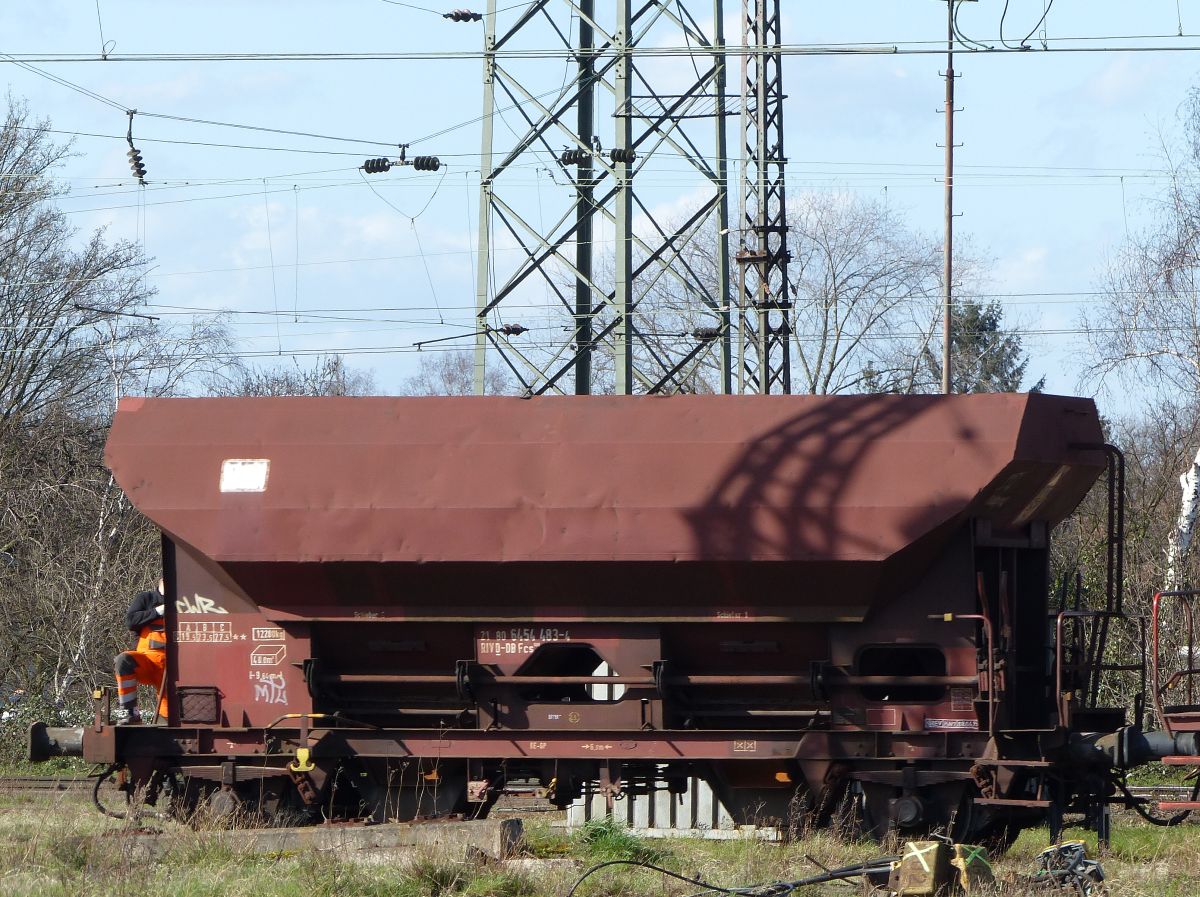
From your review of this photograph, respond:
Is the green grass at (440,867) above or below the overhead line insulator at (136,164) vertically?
below

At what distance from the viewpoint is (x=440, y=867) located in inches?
329

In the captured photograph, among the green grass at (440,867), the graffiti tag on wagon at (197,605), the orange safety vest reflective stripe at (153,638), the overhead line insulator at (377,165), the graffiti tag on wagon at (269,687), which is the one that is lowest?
the green grass at (440,867)

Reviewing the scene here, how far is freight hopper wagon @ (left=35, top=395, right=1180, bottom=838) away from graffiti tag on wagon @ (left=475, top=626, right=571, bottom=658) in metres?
0.02

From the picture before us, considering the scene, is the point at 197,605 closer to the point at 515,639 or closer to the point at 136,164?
the point at 515,639

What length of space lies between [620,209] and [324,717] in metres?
8.47

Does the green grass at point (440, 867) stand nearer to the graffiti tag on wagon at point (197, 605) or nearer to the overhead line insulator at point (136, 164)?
the graffiti tag on wagon at point (197, 605)

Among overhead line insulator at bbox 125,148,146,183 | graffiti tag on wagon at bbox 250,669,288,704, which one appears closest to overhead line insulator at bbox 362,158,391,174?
overhead line insulator at bbox 125,148,146,183

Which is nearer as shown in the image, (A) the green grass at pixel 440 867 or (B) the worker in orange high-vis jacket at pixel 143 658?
(A) the green grass at pixel 440 867

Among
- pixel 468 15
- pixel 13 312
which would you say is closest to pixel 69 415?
pixel 13 312

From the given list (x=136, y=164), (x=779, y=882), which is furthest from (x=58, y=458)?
(x=779, y=882)

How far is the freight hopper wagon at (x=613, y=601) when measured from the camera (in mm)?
10406

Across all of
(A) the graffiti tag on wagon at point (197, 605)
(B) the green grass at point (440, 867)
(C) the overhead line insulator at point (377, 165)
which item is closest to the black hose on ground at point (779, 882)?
(B) the green grass at point (440, 867)

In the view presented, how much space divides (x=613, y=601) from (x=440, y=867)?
9.41 feet

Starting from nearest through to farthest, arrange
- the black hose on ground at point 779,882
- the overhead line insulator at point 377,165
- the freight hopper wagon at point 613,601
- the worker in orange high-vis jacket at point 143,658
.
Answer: the black hose on ground at point 779,882
the freight hopper wagon at point 613,601
the worker in orange high-vis jacket at point 143,658
the overhead line insulator at point 377,165
